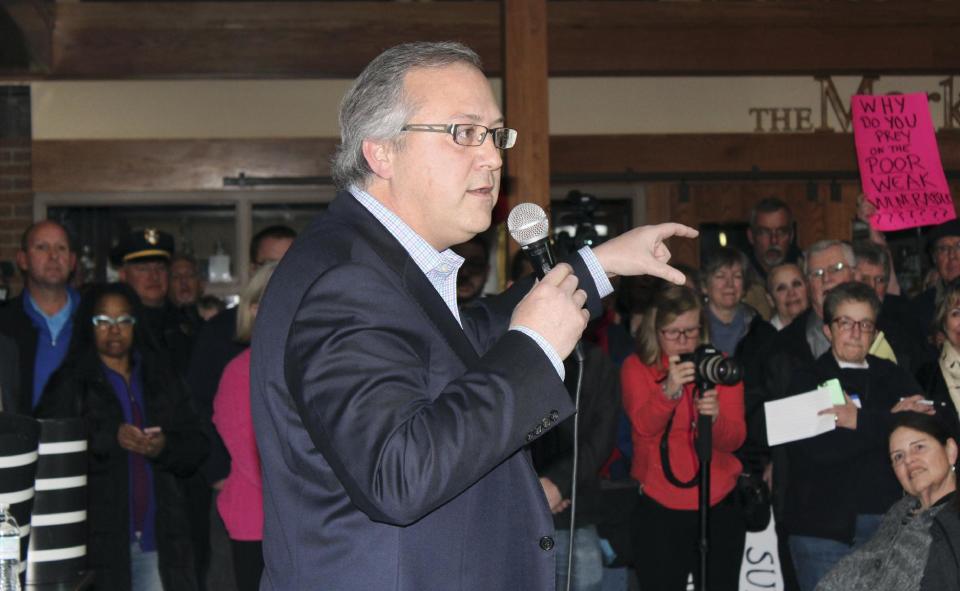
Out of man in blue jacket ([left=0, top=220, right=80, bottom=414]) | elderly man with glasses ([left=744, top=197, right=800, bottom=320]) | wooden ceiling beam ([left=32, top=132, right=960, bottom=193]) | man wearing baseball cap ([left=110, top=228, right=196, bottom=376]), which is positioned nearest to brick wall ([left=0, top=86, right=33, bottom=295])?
wooden ceiling beam ([left=32, top=132, right=960, bottom=193])

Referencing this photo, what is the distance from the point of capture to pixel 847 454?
4.21 metres

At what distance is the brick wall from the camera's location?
26.5ft

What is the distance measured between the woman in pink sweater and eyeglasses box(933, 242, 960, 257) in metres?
2.97

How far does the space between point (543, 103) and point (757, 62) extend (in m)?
2.57

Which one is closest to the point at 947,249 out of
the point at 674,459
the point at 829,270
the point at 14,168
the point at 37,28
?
the point at 829,270

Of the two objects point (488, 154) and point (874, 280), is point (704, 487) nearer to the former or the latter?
point (874, 280)

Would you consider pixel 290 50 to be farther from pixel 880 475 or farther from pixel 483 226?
pixel 483 226

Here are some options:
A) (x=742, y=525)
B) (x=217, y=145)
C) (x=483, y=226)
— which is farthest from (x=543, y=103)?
(x=483, y=226)

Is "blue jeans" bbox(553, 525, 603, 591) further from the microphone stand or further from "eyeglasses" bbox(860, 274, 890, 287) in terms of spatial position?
"eyeglasses" bbox(860, 274, 890, 287)

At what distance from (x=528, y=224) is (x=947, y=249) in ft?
12.6

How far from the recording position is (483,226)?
5.78 ft

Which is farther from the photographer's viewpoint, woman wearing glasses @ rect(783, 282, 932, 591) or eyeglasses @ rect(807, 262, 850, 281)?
eyeglasses @ rect(807, 262, 850, 281)

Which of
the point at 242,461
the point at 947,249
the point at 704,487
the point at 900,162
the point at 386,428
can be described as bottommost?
the point at 704,487

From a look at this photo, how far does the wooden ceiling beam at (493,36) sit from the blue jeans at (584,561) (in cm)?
379
